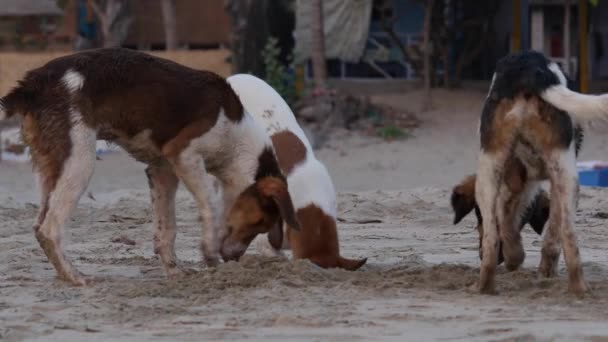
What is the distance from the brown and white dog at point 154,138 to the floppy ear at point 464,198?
1.07 metres

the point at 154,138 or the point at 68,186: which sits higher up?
the point at 154,138

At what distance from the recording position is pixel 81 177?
6879 millimetres

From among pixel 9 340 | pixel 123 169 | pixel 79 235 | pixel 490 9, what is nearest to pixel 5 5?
pixel 123 169

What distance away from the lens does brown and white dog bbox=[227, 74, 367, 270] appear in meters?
7.29

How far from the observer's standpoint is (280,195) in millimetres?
7078

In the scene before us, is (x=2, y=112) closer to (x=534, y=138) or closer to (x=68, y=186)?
(x=68, y=186)

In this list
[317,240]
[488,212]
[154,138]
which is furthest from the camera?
[317,240]

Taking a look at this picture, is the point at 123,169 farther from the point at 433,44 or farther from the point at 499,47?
the point at 499,47

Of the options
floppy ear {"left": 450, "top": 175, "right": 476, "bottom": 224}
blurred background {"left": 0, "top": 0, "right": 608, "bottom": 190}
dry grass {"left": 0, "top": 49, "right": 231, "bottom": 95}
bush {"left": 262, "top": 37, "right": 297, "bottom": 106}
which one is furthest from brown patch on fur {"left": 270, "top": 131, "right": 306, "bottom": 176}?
dry grass {"left": 0, "top": 49, "right": 231, "bottom": 95}

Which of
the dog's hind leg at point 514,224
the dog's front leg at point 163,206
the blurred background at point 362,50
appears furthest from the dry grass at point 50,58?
the dog's hind leg at point 514,224

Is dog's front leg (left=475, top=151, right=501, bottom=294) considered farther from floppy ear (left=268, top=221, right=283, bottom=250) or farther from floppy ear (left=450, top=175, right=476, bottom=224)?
floppy ear (left=268, top=221, right=283, bottom=250)

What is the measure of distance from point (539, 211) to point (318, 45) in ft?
36.9

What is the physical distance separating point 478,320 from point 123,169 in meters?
10.8

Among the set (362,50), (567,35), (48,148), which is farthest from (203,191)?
(362,50)
